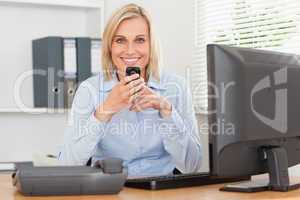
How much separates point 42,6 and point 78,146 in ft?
4.93

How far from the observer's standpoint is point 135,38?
88.1 inches

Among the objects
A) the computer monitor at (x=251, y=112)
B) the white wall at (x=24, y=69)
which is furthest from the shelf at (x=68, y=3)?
the computer monitor at (x=251, y=112)

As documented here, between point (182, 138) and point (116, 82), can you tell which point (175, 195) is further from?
point (116, 82)

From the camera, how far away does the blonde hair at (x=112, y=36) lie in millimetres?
2209

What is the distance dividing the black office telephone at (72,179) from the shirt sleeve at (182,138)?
448 mm

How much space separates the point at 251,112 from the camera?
159 cm

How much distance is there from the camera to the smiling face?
7.25ft


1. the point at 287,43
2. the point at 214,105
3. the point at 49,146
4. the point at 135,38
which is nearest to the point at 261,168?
the point at 214,105

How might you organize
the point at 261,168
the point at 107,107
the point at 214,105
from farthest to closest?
the point at 107,107 → the point at 261,168 → the point at 214,105

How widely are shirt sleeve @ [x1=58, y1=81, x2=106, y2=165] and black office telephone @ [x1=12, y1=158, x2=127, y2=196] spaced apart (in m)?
0.37

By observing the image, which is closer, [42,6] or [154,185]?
[154,185]

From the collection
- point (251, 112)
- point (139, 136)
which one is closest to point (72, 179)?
point (251, 112)

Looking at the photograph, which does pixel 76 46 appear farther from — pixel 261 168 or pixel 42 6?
pixel 261 168

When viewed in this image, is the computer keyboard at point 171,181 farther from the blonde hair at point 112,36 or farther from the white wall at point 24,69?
the white wall at point 24,69
